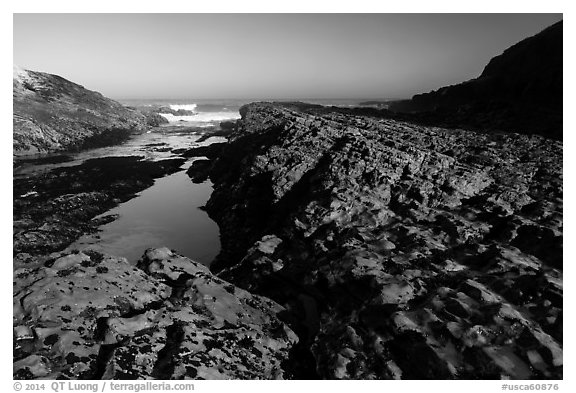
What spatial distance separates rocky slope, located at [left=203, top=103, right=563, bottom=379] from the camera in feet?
30.2

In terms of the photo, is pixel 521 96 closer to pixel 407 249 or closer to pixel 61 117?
pixel 407 249

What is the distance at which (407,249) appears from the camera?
13312mm

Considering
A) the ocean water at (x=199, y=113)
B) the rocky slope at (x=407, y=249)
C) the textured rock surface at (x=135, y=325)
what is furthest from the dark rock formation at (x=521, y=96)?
the ocean water at (x=199, y=113)

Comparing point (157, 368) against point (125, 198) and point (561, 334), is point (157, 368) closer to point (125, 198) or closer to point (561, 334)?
point (561, 334)

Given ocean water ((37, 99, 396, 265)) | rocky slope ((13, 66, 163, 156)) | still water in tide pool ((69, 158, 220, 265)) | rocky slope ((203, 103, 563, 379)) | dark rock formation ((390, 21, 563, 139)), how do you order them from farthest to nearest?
rocky slope ((13, 66, 163, 156)) → dark rock formation ((390, 21, 563, 139)) → ocean water ((37, 99, 396, 265)) → still water in tide pool ((69, 158, 220, 265)) → rocky slope ((203, 103, 563, 379))

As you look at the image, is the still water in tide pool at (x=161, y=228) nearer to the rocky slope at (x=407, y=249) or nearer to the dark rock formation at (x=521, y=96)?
the rocky slope at (x=407, y=249)

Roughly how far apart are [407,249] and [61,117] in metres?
62.4

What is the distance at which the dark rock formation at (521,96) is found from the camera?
26547mm

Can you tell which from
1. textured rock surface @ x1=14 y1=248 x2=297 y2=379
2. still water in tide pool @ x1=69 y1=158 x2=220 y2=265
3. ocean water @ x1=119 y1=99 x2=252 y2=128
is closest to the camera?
textured rock surface @ x1=14 y1=248 x2=297 y2=379

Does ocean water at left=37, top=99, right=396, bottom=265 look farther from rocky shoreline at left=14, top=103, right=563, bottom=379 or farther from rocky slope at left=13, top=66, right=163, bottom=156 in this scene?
rocky slope at left=13, top=66, right=163, bottom=156

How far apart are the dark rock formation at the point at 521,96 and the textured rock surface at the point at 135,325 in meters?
22.5

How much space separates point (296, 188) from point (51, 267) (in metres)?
12.4

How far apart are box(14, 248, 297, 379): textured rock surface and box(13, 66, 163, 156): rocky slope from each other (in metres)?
43.2

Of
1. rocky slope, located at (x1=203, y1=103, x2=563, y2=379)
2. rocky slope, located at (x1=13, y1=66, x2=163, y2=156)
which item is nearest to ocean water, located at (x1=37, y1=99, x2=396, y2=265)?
rocky slope, located at (x1=203, y1=103, x2=563, y2=379)
